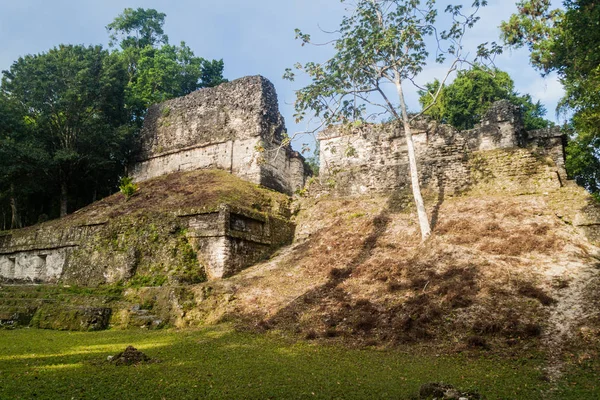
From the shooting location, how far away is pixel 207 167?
69.2 ft

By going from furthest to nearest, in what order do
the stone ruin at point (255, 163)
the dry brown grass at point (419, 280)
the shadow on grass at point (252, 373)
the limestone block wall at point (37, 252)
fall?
the limestone block wall at point (37, 252), the stone ruin at point (255, 163), the dry brown grass at point (419, 280), the shadow on grass at point (252, 373)

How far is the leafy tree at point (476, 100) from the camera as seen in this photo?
31.2m

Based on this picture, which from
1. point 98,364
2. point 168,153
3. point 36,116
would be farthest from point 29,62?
point 98,364

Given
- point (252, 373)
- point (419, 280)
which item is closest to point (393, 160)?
point (419, 280)

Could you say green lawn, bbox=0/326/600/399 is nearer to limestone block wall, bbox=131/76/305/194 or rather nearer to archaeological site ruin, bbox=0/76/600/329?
archaeological site ruin, bbox=0/76/600/329

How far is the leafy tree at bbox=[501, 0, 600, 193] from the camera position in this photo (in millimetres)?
12078

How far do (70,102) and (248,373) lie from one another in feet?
65.6

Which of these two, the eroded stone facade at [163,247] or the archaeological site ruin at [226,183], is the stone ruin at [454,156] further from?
the eroded stone facade at [163,247]

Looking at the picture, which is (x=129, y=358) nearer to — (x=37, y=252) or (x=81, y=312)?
(x=81, y=312)

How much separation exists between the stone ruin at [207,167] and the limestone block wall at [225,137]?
0.16ft

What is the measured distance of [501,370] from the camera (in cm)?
640

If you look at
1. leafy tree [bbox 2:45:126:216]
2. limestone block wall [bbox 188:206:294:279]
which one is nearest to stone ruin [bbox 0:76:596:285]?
limestone block wall [bbox 188:206:294:279]

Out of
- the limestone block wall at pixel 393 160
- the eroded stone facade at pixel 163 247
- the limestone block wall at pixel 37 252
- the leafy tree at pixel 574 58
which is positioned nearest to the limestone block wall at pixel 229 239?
the eroded stone facade at pixel 163 247

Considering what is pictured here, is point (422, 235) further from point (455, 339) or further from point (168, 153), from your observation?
point (168, 153)
